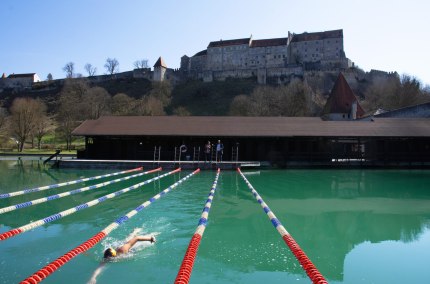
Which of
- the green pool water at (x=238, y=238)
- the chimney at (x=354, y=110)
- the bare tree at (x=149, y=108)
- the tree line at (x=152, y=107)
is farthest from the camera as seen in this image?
the bare tree at (x=149, y=108)

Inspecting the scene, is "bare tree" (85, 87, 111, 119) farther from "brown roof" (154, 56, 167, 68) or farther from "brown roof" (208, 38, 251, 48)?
"brown roof" (208, 38, 251, 48)

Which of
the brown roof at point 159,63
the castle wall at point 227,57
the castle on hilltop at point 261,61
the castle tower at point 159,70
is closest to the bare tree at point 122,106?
the castle tower at point 159,70

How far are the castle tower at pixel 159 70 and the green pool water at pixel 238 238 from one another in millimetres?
84713

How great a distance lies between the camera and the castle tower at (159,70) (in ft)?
316

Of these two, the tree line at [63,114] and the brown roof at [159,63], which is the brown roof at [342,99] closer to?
the tree line at [63,114]

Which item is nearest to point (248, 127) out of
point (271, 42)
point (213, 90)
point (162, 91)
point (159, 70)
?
point (162, 91)

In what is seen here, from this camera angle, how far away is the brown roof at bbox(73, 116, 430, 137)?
2709 cm

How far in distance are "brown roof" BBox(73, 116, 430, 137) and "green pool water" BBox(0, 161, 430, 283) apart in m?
12.8

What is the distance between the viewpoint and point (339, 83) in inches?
1751

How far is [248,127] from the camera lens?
96.0ft

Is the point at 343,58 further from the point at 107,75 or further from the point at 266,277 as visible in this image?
the point at 266,277

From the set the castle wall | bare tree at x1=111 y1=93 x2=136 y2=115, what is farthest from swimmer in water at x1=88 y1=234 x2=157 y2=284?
the castle wall

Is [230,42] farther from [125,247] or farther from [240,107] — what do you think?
[125,247]

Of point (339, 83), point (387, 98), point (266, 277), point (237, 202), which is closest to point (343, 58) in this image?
point (387, 98)
